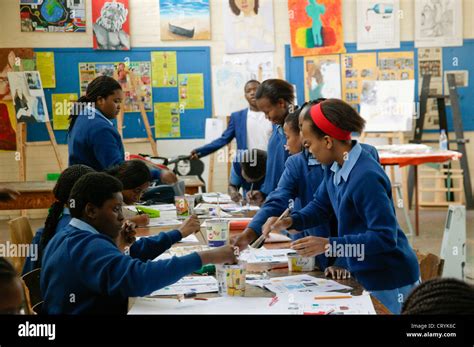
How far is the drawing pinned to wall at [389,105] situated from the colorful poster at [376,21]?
66 centimetres

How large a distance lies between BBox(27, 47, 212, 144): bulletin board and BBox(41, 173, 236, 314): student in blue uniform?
6340 millimetres

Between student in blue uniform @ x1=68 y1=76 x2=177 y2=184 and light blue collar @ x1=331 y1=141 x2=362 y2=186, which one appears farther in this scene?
student in blue uniform @ x1=68 y1=76 x2=177 y2=184

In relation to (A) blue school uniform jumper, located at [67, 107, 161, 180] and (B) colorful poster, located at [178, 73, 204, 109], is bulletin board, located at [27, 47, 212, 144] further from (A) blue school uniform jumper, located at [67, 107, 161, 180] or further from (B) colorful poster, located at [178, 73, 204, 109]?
(A) blue school uniform jumper, located at [67, 107, 161, 180]

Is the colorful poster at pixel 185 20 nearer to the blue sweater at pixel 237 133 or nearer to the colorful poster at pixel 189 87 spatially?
the colorful poster at pixel 189 87

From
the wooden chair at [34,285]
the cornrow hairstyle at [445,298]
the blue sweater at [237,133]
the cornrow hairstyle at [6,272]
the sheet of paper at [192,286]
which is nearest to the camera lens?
the cornrow hairstyle at [445,298]

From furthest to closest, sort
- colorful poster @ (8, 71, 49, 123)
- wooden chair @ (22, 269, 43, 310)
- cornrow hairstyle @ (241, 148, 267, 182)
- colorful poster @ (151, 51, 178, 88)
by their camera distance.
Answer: colorful poster @ (151, 51, 178, 88) → colorful poster @ (8, 71, 49, 123) → cornrow hairstyle @ (241, 148, 267, 182) → wooden chair @ (22, 269, 43, 310)

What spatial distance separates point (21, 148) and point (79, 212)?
6038 millimetres

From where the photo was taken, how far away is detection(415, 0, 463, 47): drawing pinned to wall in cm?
847

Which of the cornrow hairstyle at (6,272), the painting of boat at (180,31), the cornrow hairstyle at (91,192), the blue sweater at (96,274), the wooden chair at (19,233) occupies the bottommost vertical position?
the wooden chair at (19,233)

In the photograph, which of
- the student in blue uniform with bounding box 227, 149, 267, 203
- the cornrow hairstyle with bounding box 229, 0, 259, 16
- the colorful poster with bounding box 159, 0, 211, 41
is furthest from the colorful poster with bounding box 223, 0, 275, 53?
the student in blue uniform with bounding box 227, 149, 267, 203

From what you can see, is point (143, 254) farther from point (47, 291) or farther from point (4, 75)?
point (4, 75)

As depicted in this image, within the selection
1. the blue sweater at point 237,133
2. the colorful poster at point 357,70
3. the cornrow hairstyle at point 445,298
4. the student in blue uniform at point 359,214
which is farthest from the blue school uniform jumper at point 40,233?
the colorful poster at point 357,70

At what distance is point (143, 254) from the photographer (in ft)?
7.64

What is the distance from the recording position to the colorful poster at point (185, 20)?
8.25 meters
